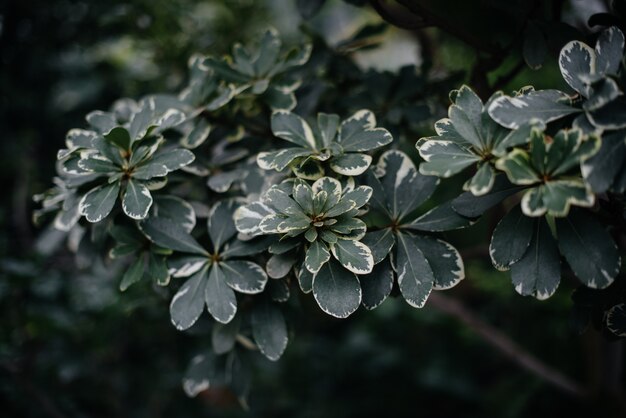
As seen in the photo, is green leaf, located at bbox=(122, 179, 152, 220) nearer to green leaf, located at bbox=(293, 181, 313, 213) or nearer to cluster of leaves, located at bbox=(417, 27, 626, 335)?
green leaf, located at bbox=(293, 181, 313, 213)

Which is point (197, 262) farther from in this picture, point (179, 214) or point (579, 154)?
point (579, 154)

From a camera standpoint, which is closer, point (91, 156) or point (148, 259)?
point (91, 156)

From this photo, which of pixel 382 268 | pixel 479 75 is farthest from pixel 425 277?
pixel 479 75

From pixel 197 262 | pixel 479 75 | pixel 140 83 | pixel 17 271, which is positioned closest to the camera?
pixel 197 262

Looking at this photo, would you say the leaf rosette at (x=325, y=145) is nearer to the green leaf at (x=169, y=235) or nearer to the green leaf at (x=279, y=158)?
the green leaf at (x=279, y=158)

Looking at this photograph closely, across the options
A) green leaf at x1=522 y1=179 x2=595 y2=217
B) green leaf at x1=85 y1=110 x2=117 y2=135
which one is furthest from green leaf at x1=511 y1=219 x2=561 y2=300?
green leaf at x1=85 y1=110 x2=117 y2=135

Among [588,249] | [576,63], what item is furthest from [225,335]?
[576,63]
